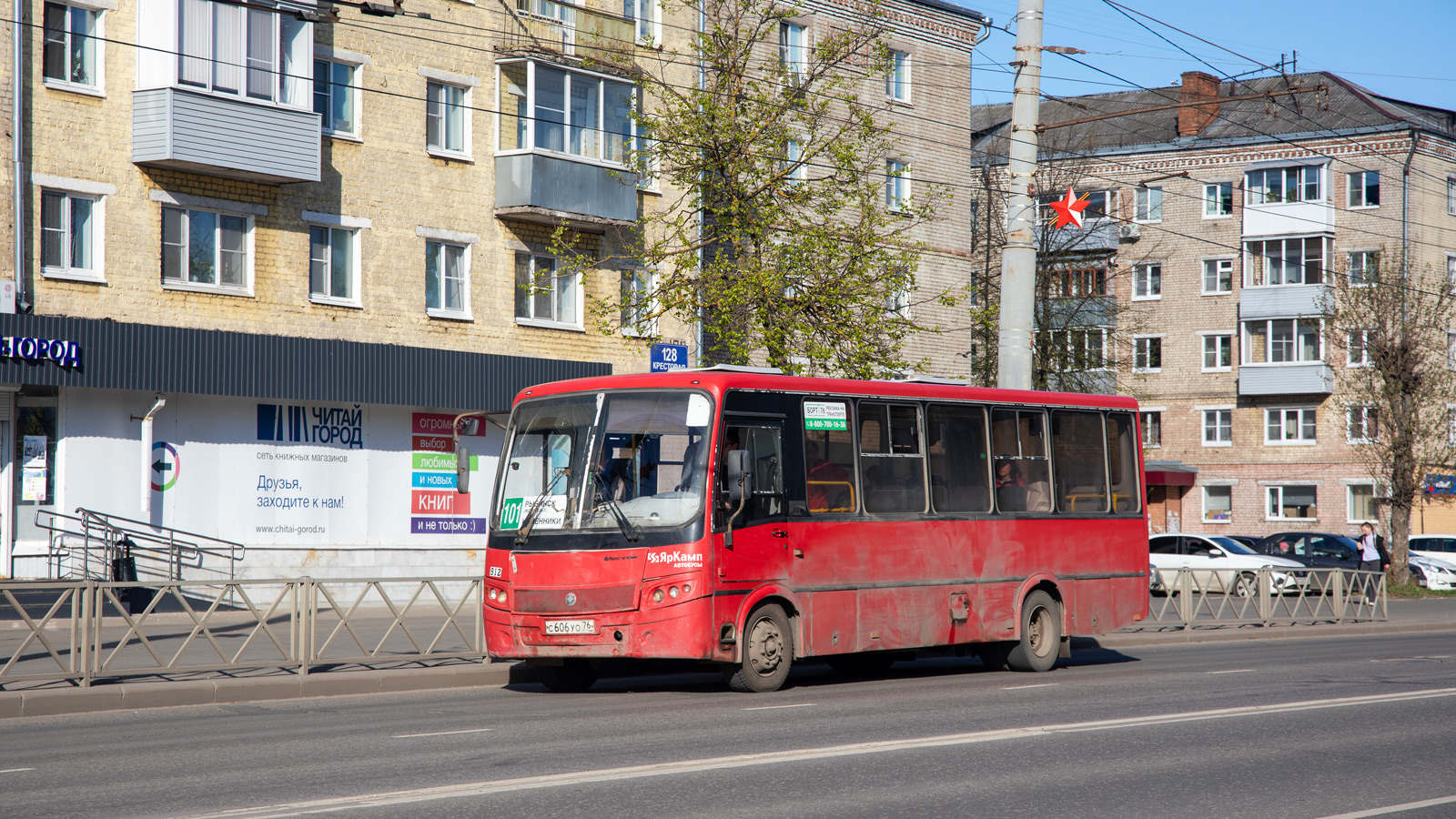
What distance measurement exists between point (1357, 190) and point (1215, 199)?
17.1 feet

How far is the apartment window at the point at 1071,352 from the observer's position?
45.5m

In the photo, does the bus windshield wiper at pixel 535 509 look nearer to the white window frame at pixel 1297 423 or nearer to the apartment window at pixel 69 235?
the apartment window at pixel 69 235

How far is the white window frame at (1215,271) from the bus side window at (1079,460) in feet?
143

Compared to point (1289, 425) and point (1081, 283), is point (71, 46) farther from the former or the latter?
point (1289, 425)

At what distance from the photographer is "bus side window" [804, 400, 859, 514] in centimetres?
1450

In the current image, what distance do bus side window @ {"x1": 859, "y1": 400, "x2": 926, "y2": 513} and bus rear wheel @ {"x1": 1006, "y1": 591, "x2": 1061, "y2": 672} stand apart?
2.20 m

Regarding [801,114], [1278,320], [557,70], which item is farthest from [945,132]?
[1278,320]

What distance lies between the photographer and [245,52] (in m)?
24.2

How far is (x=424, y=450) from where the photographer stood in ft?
91.6

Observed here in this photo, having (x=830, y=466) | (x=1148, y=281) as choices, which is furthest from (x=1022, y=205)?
(x=1148, y=281)

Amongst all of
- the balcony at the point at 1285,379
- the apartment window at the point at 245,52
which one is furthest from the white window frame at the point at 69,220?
the balcony at the point at 1285,379

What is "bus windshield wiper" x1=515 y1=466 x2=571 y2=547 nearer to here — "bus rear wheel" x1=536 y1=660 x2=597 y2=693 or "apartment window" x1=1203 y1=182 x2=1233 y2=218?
"bus rear wheel" x1=536 y1=660 x2=597 y2=693

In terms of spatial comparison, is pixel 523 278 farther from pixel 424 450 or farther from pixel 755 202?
pixel 755 202

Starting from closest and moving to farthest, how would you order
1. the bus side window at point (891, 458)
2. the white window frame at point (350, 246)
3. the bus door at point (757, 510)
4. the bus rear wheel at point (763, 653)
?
the bus door at point (757, 510) < the bus rear wheel at point (763, 653) < the bus side window at point (891, 458) < the white window frame at point (350, 246)
